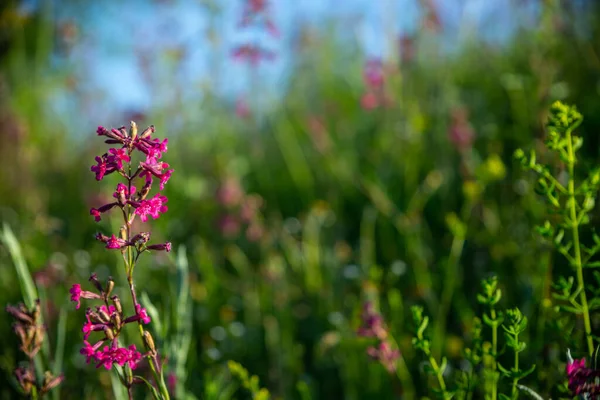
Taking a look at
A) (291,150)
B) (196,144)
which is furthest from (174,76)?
(291,150)

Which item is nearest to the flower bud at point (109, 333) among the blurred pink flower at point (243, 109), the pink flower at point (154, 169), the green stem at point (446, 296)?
the pink flower at point (154, 169)

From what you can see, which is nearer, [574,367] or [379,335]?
[574,367]

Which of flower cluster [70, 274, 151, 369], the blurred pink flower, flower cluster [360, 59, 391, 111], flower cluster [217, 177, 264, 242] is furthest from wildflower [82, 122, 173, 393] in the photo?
the blurred pink flower

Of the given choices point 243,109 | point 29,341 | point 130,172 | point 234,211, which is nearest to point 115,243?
point 130,172

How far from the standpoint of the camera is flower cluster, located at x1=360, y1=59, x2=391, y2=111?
310 cm

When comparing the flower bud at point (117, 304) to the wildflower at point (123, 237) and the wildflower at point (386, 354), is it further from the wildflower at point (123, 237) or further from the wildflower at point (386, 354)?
the wildflower at point (386, 354)

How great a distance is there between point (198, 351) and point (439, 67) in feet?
7.96

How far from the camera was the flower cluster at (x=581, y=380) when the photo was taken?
3.32 feet

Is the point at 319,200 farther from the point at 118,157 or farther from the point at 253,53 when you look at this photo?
the point at 118,157

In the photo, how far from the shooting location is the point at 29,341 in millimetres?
1261

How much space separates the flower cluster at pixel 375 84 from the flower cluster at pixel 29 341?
2167mm

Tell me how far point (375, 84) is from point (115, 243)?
240 centimetres

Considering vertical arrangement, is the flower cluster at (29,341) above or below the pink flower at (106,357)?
below

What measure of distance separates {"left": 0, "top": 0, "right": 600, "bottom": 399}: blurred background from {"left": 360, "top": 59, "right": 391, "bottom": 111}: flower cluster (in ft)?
0.04
